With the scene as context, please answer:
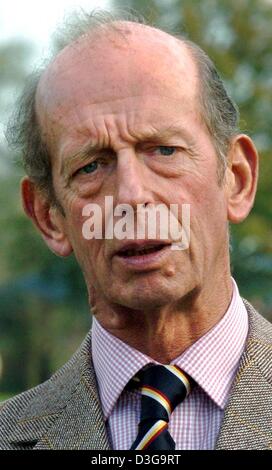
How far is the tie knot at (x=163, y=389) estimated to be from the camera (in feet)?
9.88

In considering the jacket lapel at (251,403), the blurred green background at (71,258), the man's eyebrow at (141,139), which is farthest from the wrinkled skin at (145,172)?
the blurred green background at (71,258)

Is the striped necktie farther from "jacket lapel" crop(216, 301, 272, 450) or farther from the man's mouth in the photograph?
the man's mouth

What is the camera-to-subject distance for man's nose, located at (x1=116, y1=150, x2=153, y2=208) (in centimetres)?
296

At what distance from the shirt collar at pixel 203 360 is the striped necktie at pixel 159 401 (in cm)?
4

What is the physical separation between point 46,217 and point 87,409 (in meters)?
0.69

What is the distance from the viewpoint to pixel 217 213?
3.14 meters

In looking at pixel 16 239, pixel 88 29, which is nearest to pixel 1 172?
pixel 16 239

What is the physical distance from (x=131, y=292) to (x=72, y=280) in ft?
71.8

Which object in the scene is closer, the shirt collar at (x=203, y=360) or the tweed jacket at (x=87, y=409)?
the tweed jacket at (x=87, y=409)

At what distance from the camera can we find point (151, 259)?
9.87 ft

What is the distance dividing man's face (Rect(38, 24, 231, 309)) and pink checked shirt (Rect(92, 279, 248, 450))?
0.16m

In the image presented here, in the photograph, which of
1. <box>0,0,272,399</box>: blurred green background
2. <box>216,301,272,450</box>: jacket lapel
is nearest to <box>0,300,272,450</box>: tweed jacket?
<box>216,301,272,450</box>: jacket lapel

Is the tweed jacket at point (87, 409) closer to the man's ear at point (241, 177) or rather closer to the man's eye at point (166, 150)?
the man's ear at point (241, 177)

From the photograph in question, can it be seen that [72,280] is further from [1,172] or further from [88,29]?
[88,29]
